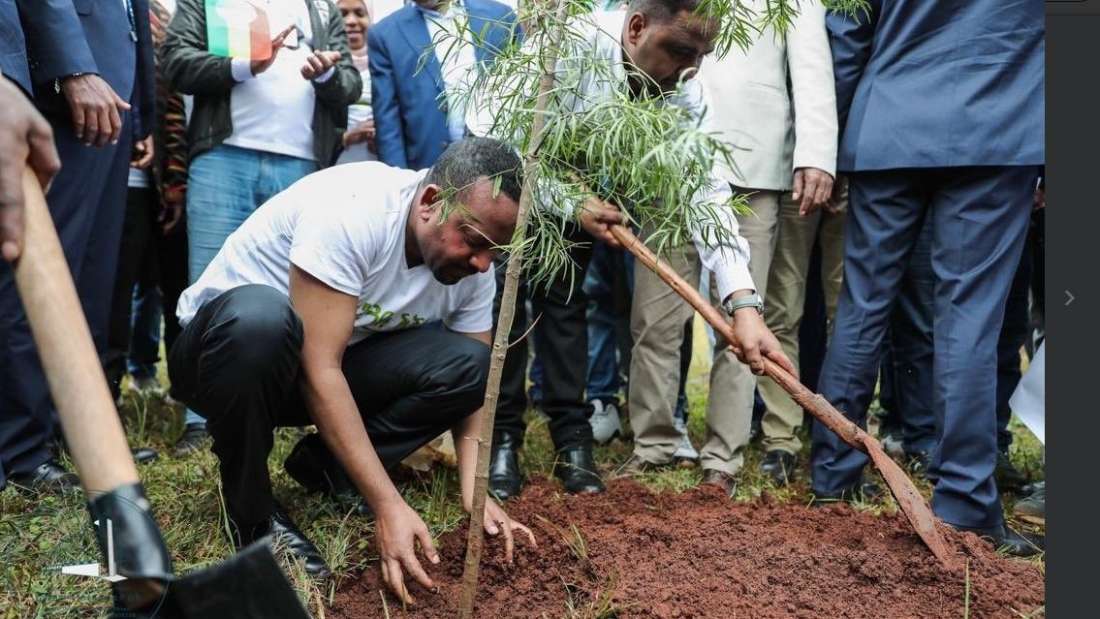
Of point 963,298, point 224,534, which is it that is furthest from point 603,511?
point 963,298

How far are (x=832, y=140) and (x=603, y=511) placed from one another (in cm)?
159

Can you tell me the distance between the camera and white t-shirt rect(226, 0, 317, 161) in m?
4.07

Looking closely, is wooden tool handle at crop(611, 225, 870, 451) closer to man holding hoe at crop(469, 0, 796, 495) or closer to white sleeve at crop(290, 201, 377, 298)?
man holding hoe at crop(469, 0, 796, 495)

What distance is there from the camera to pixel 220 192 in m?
4.05

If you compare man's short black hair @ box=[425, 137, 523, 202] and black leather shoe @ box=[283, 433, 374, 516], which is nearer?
man's short black hair @ box=[425, 137, 523, 202]

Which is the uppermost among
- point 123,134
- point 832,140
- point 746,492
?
point 832,140

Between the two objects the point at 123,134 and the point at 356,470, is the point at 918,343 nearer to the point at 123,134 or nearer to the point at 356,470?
the point at 356,470

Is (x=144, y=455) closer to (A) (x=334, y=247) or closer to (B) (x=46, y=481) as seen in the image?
(B) (x=46, y=481)

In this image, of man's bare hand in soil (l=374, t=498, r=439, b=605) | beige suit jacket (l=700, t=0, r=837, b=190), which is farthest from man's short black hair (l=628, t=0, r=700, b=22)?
man's bare hand in soil (l=374, t=498, r=439, b=605)

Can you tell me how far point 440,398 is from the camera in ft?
9.97

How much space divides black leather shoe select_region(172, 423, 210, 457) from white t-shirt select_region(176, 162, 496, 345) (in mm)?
1046

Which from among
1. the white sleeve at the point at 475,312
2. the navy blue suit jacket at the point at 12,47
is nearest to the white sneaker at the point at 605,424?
the white sleeve at the point at 475,312

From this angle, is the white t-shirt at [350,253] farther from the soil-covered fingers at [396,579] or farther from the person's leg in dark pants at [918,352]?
the person's leg in dark pants at [918,352]

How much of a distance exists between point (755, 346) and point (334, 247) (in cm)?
124
